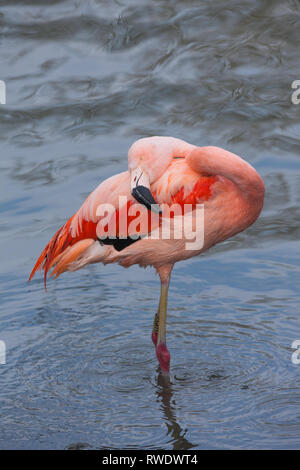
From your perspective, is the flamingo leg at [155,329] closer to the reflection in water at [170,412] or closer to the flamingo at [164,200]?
the flamingo at [164,200]

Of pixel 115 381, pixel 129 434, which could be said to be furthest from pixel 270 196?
pixel 129 434

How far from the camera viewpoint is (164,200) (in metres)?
3.80

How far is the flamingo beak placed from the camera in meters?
3.47

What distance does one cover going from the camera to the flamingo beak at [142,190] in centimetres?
347

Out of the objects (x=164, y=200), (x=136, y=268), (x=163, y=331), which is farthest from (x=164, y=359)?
(x=136, y=268)

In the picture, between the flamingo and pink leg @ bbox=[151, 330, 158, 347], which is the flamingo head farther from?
pink leg @ bbox=[151, 330, 158, 347]

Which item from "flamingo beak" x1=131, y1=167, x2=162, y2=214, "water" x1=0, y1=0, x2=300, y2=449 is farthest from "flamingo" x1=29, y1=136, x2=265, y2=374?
"water" x1=0, y1=0, x2=300, y2=449

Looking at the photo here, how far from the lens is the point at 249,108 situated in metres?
7.63

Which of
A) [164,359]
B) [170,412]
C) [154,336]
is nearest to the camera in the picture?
[170,412]

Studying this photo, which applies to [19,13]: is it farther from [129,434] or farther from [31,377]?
[129,434]

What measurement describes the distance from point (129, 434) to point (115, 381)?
1.44ft

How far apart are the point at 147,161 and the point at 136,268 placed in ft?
5.55

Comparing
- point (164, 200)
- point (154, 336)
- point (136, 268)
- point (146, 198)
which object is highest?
point (146, 198)

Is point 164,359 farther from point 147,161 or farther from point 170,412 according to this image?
point 147,161
